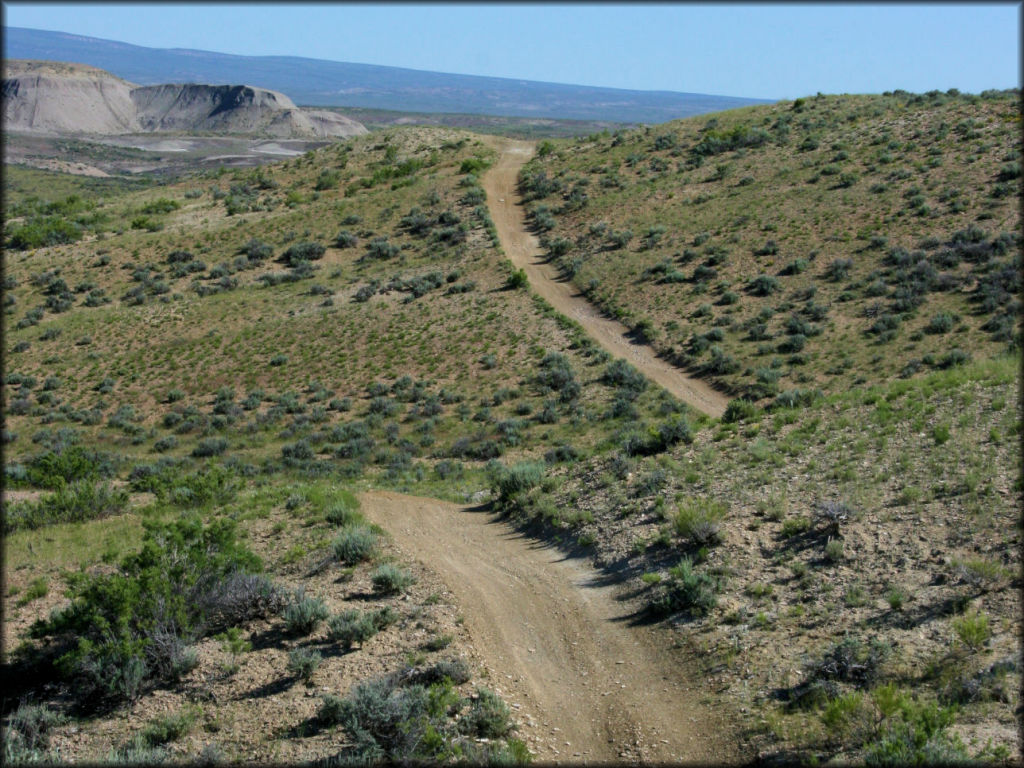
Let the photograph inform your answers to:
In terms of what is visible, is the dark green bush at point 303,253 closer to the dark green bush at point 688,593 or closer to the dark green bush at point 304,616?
the dark green bush at point 304,616

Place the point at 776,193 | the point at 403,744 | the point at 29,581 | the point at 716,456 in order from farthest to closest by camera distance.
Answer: the point at 776,193, the point at 716,456, the point at 29,581, the point at 403,744

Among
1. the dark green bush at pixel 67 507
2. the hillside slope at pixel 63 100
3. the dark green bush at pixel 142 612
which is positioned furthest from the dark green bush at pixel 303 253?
the hillside slope at pixel 63 100

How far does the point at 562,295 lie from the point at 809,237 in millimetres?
11257

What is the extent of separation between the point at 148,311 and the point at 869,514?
3725cm

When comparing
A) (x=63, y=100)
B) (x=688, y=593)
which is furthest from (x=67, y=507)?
(x=63, y=100)

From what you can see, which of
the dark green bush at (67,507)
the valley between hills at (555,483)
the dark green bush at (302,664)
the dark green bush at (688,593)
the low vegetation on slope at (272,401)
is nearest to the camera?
the valley between hills at (555,483)

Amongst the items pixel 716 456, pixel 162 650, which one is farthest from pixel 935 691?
pixel 162 650

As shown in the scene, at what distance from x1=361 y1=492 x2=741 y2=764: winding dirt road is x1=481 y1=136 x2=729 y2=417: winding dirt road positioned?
480 inches

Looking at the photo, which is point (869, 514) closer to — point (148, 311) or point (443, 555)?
point (443, 555)

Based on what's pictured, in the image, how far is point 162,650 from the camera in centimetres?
930

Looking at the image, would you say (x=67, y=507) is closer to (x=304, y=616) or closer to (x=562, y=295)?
(x=304, y=616)

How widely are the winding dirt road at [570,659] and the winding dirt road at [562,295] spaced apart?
1218 centimetres

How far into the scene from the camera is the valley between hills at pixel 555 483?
823 cm

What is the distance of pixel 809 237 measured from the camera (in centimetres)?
3475
